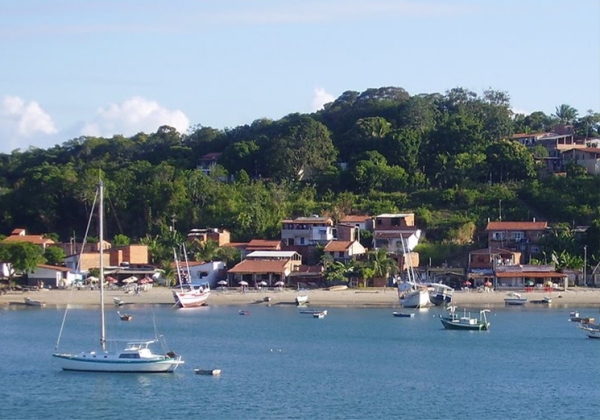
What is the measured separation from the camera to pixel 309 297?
69.0 m

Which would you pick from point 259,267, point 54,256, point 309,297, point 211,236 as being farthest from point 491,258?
point 54,256

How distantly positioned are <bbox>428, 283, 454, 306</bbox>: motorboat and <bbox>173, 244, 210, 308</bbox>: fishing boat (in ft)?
44.3

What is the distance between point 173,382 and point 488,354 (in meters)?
14.9

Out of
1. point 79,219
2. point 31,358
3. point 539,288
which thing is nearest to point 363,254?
point 539,288

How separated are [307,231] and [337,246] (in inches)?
160

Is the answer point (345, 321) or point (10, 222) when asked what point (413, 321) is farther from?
point (10, 222)

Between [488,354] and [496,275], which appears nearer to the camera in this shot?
[488,354]

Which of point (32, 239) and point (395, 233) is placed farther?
point (32, 239)

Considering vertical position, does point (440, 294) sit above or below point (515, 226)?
below

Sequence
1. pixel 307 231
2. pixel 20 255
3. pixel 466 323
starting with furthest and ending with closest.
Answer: pixel 307 231, pixel 20 255, pixel 466 323

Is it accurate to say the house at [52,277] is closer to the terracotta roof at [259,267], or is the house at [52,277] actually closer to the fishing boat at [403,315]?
the terracotta roof at [259,267]

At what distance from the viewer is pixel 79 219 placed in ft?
290

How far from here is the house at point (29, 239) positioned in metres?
78.1

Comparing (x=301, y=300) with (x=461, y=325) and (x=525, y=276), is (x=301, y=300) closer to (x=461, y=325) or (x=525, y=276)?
(x=461, y=325)
